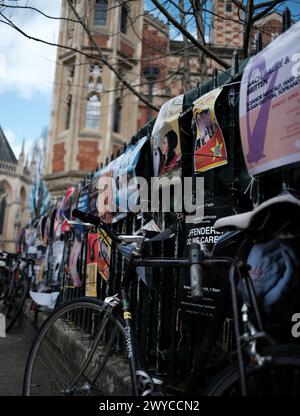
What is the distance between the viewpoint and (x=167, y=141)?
9.74 ft

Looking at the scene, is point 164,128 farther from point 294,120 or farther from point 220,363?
point 220,363

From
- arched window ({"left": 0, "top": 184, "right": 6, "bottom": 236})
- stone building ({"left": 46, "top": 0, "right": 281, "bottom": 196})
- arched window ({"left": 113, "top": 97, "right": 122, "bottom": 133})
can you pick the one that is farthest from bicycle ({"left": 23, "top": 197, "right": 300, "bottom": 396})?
arched window ({"left": 0, "top": 184, "right": 6, "bottom": 236})

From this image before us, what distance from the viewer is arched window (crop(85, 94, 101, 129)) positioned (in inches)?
752

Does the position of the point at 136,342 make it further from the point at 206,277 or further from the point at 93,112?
the point at 93,112

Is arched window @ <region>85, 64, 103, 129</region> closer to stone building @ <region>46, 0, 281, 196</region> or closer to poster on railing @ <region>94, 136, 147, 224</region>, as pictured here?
stone building @ <region>46, 0, 281, 196</region>

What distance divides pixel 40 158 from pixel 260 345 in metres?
34.5

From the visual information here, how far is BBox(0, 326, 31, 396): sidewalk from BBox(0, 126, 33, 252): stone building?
49.5m

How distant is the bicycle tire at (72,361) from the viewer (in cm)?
239

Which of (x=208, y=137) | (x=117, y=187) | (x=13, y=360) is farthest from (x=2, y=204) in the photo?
(x=208, y=137)

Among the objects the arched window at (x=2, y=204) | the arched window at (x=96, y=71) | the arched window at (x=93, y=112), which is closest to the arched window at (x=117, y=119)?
the arched window at (x=93, y=112)

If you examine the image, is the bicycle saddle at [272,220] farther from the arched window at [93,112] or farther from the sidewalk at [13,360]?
the arched window at [93,112]

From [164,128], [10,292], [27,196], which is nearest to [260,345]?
[164,128]
